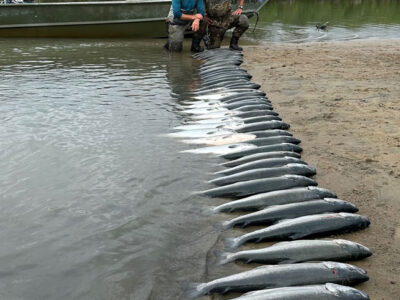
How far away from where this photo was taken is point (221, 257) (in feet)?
10.8

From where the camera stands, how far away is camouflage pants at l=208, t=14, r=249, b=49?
12.6 m

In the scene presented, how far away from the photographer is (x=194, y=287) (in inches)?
116

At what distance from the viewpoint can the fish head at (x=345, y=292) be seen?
8.57 ft

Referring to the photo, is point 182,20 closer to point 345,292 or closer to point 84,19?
point 84,19

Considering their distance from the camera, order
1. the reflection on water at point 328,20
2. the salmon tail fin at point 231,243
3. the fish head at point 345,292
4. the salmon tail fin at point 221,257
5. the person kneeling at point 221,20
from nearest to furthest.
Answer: the fish head at point 345,292, the salmon tail fin at point 221,257, the salmon tail fin at point 231,243, the person kneeling at point 221,20, the reflection on water at point 328,20

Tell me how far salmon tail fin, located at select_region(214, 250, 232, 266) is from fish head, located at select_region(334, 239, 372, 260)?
832 millimetres

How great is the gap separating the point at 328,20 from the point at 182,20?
14.2 m

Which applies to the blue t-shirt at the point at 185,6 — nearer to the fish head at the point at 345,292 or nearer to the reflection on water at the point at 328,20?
the reflection on water at the point at 328,20

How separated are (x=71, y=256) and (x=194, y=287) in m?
1.07

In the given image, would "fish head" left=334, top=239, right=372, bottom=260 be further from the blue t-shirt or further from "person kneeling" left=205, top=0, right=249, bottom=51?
"person kneeling" left=205, top=0, right=249, bottom=51

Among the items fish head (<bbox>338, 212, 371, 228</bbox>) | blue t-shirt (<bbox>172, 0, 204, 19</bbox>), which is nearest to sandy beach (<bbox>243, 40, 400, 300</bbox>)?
fish head (<bbox>338, 212, 371, 228</bbox>)

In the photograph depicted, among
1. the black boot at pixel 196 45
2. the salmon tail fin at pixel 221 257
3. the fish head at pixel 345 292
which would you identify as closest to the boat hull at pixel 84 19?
the black boot at pixel 196 45

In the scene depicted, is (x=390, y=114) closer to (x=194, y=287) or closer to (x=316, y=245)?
(x=316, y=245)

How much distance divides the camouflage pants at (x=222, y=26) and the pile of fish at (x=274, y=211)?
6137 mm
